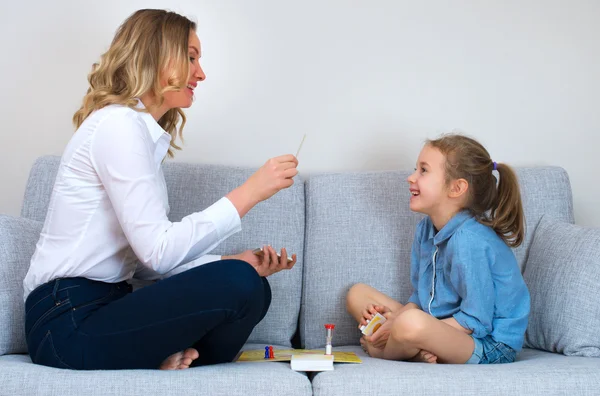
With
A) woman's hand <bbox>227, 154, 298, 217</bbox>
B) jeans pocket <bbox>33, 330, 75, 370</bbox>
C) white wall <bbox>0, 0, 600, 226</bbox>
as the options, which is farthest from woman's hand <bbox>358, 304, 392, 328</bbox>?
jeans pocket <bbox>33, 330, 75, 370</bbox>

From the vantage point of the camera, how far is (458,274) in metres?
1.82

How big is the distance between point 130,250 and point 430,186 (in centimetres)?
84

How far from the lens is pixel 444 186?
196cm

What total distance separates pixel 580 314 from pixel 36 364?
1.37 meters

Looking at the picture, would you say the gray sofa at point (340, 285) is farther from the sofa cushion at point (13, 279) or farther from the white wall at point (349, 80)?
the white wall at point (349, 80)

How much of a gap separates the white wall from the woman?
74cm

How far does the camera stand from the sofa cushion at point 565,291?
5.98 feet

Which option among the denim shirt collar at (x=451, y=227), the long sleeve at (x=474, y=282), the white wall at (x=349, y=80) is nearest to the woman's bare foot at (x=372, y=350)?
the long sleeve at (x=474, y=282)

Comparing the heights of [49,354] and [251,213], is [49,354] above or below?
below

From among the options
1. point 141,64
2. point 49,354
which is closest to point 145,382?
point 49,354

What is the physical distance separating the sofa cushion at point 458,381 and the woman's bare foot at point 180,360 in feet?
0.96

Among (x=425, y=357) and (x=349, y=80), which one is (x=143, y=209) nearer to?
(x=425, y=357)

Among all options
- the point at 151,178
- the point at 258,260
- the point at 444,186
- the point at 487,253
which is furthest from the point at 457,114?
the point at 151,178

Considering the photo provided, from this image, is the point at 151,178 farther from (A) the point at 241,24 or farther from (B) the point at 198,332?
(A) the point at 241,24
